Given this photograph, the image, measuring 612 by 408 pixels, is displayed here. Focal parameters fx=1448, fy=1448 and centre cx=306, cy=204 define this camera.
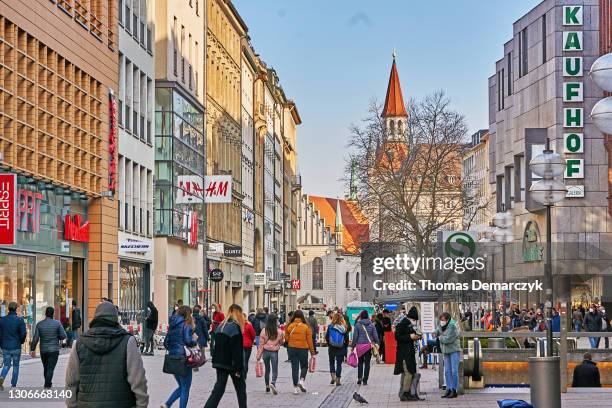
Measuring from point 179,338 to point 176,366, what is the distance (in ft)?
1.54

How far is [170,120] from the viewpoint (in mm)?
58719

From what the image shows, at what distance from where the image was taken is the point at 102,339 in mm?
11000

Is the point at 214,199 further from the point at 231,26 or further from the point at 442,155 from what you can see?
the point at 231,26

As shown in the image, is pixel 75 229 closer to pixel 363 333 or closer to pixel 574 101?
pixel 363 333

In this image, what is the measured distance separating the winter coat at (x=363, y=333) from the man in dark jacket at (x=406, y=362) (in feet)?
12.2

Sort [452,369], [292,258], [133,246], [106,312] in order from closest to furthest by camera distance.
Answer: [106,312], [452,369], [133,246], [292,258]

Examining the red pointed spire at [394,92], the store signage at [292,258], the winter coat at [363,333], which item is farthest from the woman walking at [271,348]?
the red pointed spire at [394,92]

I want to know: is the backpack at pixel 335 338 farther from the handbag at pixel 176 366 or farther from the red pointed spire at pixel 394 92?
the red pointed spire at pixel 394 92

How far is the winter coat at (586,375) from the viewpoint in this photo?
2720 centimetres

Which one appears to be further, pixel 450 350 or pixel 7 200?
pixel 7 200

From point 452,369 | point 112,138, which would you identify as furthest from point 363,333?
point 112,138

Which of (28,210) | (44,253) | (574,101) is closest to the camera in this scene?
(28,210)

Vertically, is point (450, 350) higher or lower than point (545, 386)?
higher

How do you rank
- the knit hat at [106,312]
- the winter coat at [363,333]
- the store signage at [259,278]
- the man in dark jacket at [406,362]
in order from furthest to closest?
the store signage at [259,278] < the winter coat at [363,333] < the man in dark jacket at [406,362] < the knit hat at [106,312]
